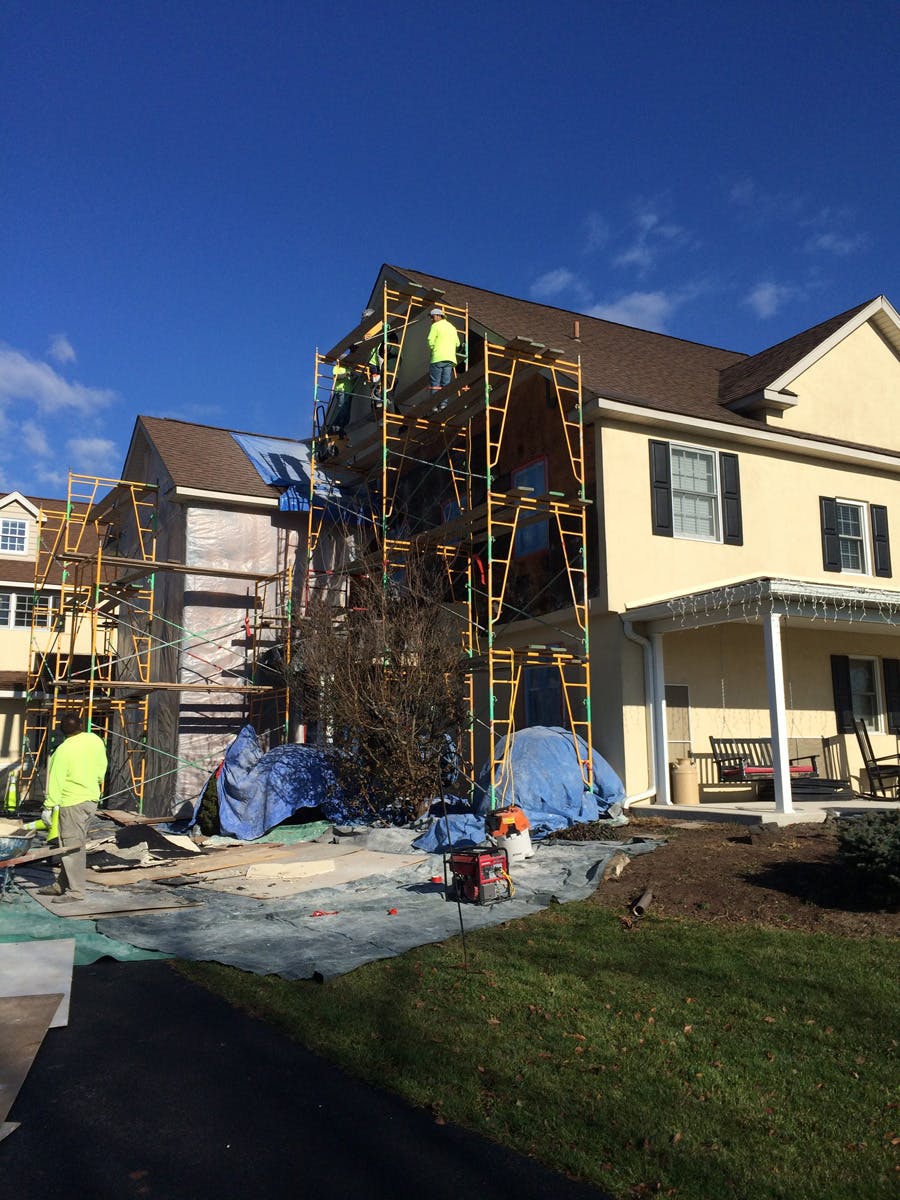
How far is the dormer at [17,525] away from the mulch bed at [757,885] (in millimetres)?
24374

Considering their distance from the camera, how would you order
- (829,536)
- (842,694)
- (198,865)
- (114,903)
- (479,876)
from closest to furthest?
1. (479,876)
2. (114,903)
3. (198,865)
4. (842,694)
5. (829,536)

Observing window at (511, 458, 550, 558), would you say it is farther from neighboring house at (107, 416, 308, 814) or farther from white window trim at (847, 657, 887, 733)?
white window trim at (847, 657, 887, 733)

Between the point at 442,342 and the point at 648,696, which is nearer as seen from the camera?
the point at 648,696

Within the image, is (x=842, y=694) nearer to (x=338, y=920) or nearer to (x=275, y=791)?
(x=275, y=791)

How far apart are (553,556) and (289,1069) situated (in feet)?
38.1

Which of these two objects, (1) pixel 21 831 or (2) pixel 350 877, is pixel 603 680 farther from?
(1) pixel 21 831

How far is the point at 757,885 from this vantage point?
28.0 ft

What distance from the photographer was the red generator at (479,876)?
8453mm

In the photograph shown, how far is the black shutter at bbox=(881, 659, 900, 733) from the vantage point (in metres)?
17.2

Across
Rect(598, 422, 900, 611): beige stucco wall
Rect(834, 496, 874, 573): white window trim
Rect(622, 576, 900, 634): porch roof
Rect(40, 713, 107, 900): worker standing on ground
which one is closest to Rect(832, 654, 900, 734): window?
Rect(598, 422, 900, 611): beige stucco wall

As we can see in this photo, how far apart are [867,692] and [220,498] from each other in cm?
1245

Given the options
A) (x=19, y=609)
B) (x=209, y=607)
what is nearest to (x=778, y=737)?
(x=209, y=607)

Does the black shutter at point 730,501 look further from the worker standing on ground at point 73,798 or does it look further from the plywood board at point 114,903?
the worker standing on ground at point 73,798

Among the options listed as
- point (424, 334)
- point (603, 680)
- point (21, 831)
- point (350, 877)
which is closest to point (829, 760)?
point (603, 680)
